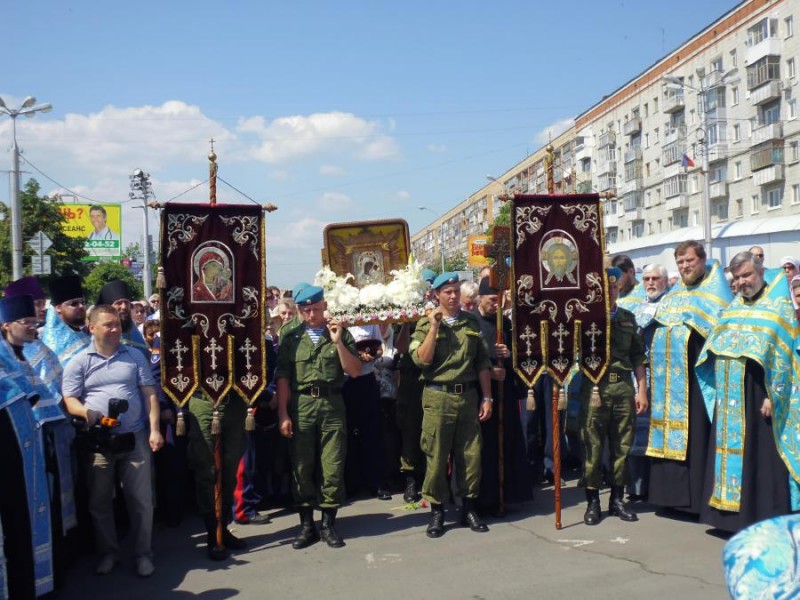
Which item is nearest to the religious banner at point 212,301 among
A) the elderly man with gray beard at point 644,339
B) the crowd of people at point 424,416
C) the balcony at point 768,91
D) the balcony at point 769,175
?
the crowd of people at point 424,416

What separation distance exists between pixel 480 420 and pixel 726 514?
1.96 metres

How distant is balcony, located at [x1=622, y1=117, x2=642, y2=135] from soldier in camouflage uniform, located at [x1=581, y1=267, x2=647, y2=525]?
140 ft

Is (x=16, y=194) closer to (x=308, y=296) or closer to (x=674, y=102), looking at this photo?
(x=308, y=296)

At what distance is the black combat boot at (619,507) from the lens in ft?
22.1

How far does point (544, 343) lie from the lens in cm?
654

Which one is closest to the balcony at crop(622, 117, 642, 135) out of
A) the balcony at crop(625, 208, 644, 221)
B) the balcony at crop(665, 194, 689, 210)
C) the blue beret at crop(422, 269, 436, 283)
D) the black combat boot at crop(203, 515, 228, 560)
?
the balcony at crop(625, 208, 644, 221)

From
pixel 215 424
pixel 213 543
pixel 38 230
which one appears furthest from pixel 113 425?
pixel 38 230

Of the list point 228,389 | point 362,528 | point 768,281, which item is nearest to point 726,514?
point 768,281

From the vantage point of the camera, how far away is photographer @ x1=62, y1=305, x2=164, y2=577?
5539 millimetres

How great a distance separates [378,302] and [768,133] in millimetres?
32960

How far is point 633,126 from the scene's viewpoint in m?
46.9

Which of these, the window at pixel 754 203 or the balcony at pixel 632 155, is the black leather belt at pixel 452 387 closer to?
the window at pixel 754 203

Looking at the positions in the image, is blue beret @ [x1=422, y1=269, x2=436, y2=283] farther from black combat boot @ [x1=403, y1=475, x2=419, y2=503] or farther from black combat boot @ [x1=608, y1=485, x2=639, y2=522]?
black combat boot @ [x1=608, y1=485, x2=639, y2=522]

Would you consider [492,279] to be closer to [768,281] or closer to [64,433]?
[768,281]
